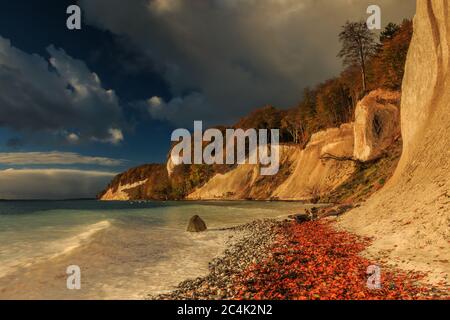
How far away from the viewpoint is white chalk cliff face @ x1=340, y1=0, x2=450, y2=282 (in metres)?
12.4

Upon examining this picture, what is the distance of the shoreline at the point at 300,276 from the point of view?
343 inches

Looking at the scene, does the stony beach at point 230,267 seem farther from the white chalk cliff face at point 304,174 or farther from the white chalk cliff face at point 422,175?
the white chalk cliff face at point 304,174

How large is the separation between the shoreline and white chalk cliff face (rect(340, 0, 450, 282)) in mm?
1121

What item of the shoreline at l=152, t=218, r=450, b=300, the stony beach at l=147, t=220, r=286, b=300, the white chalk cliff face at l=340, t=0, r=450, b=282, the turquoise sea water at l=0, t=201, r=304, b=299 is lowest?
the turquoise sea water at l=0, t=201, r=304, b=299

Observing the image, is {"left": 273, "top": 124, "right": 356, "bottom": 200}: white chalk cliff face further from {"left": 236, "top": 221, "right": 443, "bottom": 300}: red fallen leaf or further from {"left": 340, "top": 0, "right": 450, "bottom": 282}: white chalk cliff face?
{"left": 236, "top": 221, "right": 443, "bottom": 300}: red fallen leaf

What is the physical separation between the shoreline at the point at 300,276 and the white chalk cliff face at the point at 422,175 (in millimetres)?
1121

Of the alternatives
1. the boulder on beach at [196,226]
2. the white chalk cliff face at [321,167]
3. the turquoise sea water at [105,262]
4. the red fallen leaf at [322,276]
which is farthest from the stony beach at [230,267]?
the white chalk cliff face at [321,167]

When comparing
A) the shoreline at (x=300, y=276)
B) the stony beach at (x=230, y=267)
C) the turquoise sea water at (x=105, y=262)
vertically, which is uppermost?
the shoreline at (x=300, y=276)

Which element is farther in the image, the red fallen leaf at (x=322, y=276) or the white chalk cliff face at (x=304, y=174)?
the white chalk cliff face at (x=304, y=174)

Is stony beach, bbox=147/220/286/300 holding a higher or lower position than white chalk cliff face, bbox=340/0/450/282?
lower

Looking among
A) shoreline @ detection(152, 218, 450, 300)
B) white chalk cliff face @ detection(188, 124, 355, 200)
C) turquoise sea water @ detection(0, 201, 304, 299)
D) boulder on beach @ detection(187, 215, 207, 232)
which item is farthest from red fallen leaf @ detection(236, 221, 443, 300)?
white chalk cliff face @ detection(188, 124, 355, 200)

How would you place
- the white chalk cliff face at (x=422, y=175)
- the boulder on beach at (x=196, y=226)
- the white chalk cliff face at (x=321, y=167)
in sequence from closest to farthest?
the white chalk cliff face at (x=422, y=175), the boulder on beach at (x=196, y=226), the white chalk cliff face at (x=321, y=167)

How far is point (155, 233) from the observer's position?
24.1 m

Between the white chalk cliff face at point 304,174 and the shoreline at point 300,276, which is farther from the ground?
the white chalk cliff face at point 304,174
